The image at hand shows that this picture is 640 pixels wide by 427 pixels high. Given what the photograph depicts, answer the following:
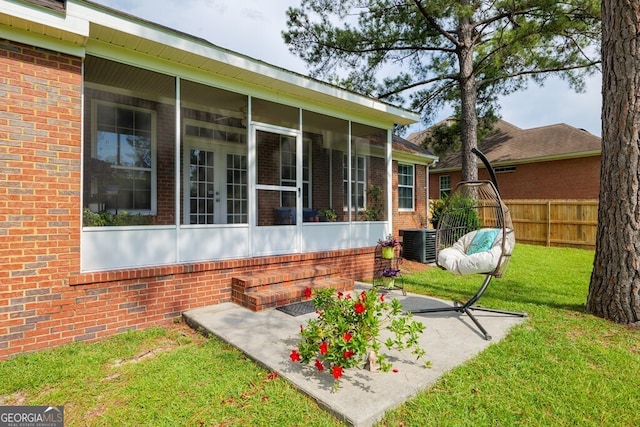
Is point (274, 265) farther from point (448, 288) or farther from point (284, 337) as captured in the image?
point (448, 288)

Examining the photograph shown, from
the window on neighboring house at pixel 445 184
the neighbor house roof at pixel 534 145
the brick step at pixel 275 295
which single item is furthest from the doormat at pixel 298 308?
the window on neighboring house at pixel 445 184

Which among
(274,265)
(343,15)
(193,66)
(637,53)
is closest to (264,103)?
(193,66)

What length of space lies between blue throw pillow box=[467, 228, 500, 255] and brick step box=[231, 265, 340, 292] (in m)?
2.17

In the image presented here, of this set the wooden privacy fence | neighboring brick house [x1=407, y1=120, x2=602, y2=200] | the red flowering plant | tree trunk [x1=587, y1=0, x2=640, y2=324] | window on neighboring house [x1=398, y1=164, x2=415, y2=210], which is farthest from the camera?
neighboring brick house [x1=407, y1=120, x2=602, y2=200]

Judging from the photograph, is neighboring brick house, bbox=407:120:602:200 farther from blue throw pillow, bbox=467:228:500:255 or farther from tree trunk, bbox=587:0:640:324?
blue throw pillow, bbox=467:228:500:255

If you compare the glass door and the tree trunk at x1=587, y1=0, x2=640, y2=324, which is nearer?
the tree trunk at x1=587, y1=0, x2=640, y2=324

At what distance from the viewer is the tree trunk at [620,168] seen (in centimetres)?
398

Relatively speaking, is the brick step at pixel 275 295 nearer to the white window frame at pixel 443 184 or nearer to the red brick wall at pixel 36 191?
the red brick wall at pixel 36 191

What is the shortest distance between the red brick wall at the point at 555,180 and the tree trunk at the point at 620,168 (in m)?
10.9

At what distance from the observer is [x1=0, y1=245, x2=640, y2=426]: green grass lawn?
2258 millimetres

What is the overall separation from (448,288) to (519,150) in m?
12.8

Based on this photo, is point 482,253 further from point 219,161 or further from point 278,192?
point 219,161

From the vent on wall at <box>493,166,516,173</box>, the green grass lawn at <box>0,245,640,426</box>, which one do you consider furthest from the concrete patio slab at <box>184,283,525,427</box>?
the vent on wall at <box>493,166,516,173</box>

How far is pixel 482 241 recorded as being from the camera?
435cm
